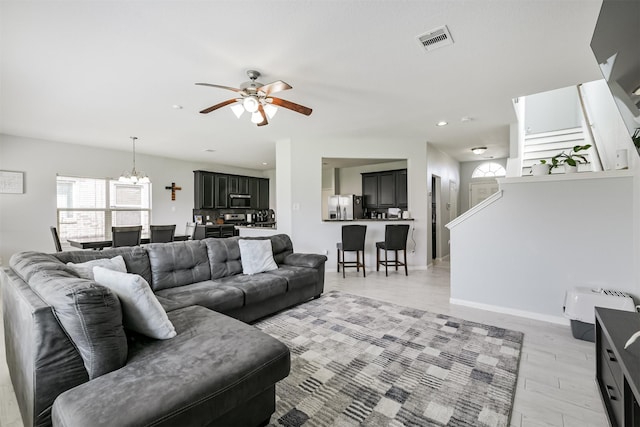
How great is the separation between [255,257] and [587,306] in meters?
3.33

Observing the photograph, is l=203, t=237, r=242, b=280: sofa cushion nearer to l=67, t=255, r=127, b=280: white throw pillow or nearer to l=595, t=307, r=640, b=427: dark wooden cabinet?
l=67, t=255, r=127, b=280: white throw pillow

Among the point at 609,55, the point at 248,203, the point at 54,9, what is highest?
the point at 54,9

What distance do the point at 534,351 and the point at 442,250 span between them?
4.86 m

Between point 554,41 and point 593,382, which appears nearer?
Answer: point 593,382

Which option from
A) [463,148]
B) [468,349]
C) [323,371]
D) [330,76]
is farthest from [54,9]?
[463,148]

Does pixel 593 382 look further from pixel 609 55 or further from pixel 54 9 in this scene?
pixel 54 9

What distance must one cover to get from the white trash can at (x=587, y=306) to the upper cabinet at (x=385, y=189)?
14.4 feet

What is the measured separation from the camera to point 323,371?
2.06 meters

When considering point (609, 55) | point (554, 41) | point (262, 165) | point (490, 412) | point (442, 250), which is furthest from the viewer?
point (262, 165)

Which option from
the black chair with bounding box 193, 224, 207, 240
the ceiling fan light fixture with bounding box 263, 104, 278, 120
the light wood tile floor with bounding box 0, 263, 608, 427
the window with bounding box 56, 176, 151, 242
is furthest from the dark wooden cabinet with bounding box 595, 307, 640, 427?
the window with bounding box 56, 176, 151, 242

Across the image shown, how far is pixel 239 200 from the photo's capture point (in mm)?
8664

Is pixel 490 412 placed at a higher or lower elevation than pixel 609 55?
lower

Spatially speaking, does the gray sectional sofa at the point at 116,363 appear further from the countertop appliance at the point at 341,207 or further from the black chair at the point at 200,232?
the countertop appliance at the point at 341,207

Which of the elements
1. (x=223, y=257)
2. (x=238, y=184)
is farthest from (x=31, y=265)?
(x=238, y=184)
